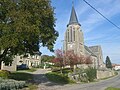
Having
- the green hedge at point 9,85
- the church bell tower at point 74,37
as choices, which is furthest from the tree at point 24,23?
the church bell tower at point 74,37

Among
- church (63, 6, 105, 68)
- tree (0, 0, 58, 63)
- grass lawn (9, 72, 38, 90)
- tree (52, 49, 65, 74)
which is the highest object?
church (63, 6, 105, 68)

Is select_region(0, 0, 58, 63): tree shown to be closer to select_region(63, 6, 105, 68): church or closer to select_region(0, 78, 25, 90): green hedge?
select_region(0, 78, 25, 90): green hedge

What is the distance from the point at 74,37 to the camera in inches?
3797

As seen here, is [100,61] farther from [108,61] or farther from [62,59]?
[62,59]

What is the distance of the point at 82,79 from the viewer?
166ft

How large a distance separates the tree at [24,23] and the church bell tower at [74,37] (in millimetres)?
66121

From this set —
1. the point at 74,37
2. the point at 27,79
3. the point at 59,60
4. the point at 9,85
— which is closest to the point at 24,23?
the point at 9,85

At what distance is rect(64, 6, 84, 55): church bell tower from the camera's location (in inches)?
3752

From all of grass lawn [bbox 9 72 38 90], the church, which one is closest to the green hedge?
grass lawn [bbox 9 72 38 90]

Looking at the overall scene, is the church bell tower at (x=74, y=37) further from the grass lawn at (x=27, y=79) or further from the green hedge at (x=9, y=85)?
the green hedge at (x=9, y=85)

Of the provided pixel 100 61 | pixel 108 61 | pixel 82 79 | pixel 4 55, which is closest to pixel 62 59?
pixel 82 79

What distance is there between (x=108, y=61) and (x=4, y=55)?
112046 mm

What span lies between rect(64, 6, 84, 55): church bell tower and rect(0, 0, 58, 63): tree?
66121 millimetres

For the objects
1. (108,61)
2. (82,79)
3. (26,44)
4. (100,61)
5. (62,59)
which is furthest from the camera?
(108,61)
